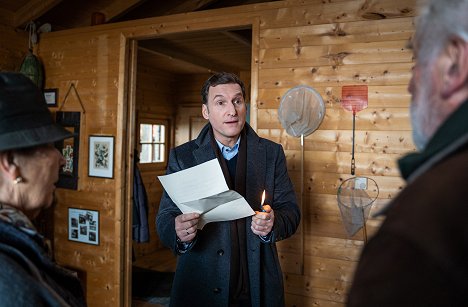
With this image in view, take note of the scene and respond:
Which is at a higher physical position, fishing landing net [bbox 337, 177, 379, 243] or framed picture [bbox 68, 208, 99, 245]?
fishing landing net [bbox 337, 177, 379, 243]

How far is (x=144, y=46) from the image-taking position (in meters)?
4.38

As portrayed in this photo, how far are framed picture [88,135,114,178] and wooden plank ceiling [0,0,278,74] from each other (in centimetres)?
111

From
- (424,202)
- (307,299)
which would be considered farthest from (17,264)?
(307,299)

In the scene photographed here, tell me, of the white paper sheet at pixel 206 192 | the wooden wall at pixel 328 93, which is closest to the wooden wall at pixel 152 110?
the wooden wall at pixel 328 93

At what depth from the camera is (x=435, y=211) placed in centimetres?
52

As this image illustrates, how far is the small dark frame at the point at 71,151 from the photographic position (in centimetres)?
372

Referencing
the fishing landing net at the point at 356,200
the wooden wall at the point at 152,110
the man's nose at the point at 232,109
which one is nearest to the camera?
the man's nose at the point at 232,109

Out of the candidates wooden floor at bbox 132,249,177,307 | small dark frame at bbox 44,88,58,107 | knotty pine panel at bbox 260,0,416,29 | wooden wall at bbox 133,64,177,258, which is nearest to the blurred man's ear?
knotty pine panel at bbox 260,0,416,29

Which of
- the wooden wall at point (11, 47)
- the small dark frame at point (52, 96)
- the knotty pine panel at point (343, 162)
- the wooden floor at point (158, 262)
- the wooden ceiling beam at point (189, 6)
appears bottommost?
the wooden floor at point (158, 262)

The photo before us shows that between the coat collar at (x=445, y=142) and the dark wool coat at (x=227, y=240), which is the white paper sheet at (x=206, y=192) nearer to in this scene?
the dark wool coat at (x=227, y=240)

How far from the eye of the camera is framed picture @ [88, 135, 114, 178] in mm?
3531

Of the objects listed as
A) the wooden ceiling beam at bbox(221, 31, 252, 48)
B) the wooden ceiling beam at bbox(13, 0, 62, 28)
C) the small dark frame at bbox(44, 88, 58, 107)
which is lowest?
the small dark frame at bbox(44, 88, 58, 107)

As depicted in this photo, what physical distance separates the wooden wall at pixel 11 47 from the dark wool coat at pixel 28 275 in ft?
10.9

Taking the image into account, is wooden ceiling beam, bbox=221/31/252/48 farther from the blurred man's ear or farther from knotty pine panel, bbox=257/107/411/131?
the blurred man's ear
